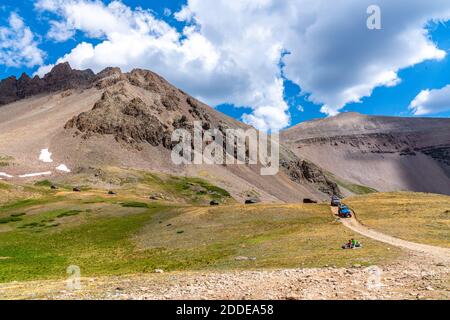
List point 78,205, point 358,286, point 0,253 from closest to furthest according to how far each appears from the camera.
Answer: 1. point 358,286
2. point 0,253
3. point 78,205

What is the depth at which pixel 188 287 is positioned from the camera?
20.9m

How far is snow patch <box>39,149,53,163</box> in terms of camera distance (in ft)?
600

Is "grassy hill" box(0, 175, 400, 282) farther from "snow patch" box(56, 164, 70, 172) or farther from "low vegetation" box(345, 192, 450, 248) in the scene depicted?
"snow patch" box(56, 164, 70, 172)

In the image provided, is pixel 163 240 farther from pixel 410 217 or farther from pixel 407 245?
pixel 410 217

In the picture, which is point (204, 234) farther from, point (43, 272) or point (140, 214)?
point (140, 214)

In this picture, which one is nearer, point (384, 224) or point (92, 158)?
point (384, 224)

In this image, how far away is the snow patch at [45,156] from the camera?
183 m

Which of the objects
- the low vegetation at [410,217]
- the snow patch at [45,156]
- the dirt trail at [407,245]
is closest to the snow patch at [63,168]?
the snow patch at [45,156]

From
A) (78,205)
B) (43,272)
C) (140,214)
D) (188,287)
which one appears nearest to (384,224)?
(188,287)

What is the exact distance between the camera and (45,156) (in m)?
188

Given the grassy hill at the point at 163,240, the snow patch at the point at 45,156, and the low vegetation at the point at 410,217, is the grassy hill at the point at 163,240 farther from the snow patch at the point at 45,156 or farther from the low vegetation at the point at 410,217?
the snow patch at the point at 45,156

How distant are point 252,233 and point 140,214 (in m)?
36.2

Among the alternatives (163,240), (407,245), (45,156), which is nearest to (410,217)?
(407,245)

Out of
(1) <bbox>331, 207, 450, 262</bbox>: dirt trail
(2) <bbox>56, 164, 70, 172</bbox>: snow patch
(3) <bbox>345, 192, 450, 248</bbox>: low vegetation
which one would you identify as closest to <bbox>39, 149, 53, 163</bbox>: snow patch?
(2) <bbox>56, 164, 70, 172</bbox>: snow patch
